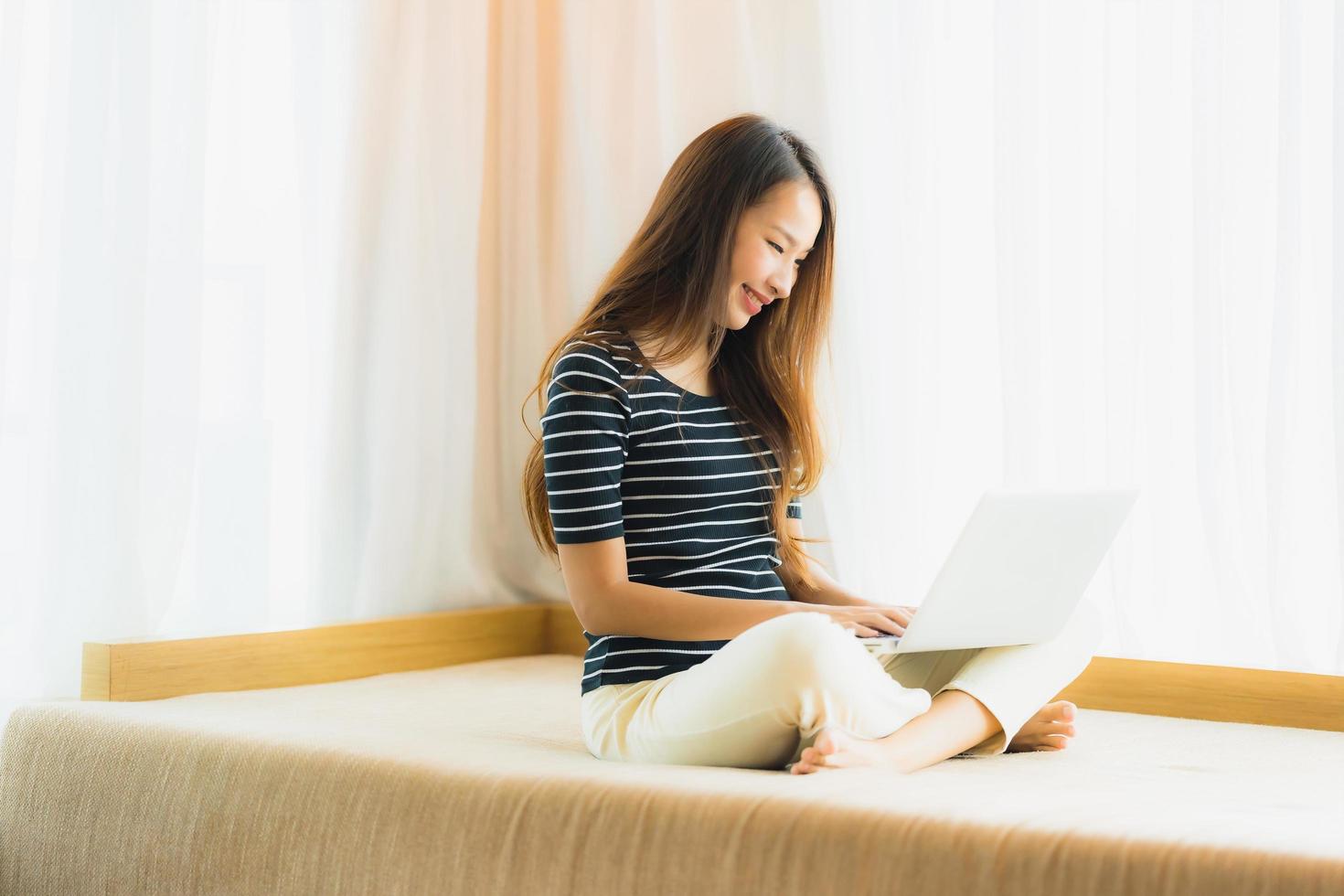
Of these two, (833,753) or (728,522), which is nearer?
(833,753)

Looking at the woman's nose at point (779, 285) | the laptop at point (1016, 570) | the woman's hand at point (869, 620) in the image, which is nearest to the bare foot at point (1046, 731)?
the laptop at point (1016, 570)

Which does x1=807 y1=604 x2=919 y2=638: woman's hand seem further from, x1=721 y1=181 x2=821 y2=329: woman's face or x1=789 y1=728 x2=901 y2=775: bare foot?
x1=721 y1=181 x2=821 y2=329: woman's face

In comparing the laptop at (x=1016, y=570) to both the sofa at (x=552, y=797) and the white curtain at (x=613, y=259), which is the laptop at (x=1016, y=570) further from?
the white curtain at (x=613, y=259)

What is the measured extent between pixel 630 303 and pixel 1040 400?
724mm

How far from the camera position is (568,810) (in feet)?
4.04

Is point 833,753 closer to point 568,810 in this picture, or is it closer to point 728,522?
point 568,810

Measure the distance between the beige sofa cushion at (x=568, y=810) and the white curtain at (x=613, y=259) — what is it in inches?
8.9

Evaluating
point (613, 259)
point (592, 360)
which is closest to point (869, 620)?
point (592, 360)

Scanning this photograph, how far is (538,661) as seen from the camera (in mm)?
2375

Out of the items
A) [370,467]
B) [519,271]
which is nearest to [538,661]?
[370,467]

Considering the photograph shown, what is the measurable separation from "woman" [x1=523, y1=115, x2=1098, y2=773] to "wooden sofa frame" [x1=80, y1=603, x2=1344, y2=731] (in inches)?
16.1

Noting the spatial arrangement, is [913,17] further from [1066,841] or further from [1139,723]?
[1066,841]

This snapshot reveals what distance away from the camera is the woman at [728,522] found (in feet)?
4.23

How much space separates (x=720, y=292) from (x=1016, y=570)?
0.46 metres
